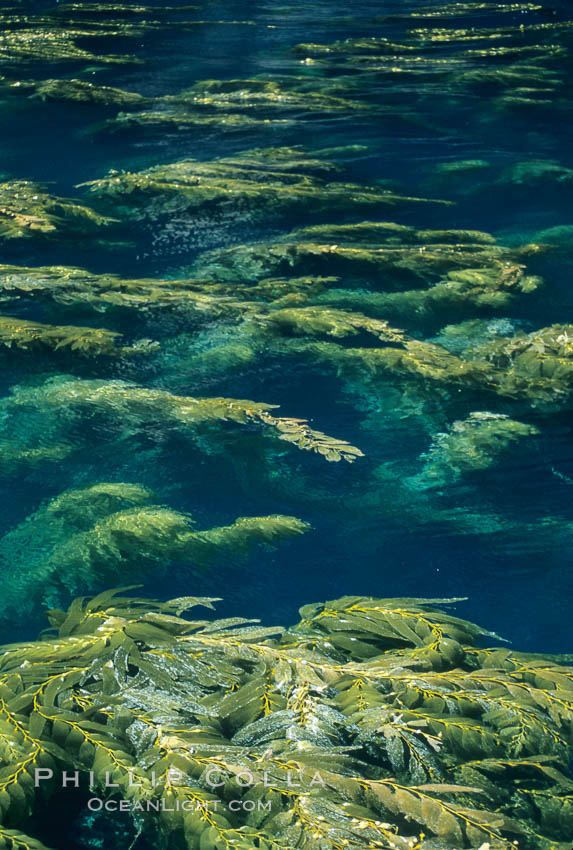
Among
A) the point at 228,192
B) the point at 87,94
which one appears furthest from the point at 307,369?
the point at 87,94

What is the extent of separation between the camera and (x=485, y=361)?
389cm

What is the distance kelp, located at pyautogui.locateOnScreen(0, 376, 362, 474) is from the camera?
3451 millimetres

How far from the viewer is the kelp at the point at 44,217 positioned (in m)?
5.29

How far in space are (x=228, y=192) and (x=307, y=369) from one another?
2220 millimetres

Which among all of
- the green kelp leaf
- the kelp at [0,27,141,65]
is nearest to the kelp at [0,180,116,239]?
the green kelp leaf

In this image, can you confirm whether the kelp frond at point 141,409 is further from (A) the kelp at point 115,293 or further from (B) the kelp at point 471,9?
(B) the kelp at point 471,9

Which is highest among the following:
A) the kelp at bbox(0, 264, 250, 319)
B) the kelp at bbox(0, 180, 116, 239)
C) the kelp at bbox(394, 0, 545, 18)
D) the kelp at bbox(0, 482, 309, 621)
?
the kelp at bbox(394, 0, 545, 18)

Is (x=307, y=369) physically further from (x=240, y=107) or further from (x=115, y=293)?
(x=240, y=107)

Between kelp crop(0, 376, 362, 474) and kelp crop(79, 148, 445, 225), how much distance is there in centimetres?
236

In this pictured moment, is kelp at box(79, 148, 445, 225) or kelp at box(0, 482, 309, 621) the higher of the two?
kelp at box(79, 148, 445, 225)

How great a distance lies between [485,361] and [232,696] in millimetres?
2478

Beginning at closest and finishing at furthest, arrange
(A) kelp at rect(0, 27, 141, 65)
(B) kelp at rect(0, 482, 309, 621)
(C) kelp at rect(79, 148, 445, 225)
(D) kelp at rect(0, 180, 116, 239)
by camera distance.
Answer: (B) kelp at rect(0, 482, 309, 621), (D) kelp at rect(0, 180, 116, 239), (C) kelp at rect(79, 148, 445, 225), (A) kelp at rect(0, 27, 141, 65)

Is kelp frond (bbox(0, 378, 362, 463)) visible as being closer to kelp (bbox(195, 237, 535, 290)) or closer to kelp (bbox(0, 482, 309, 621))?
kelp (bbox(0, 482, 309, 621))

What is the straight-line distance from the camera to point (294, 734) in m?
1.72
